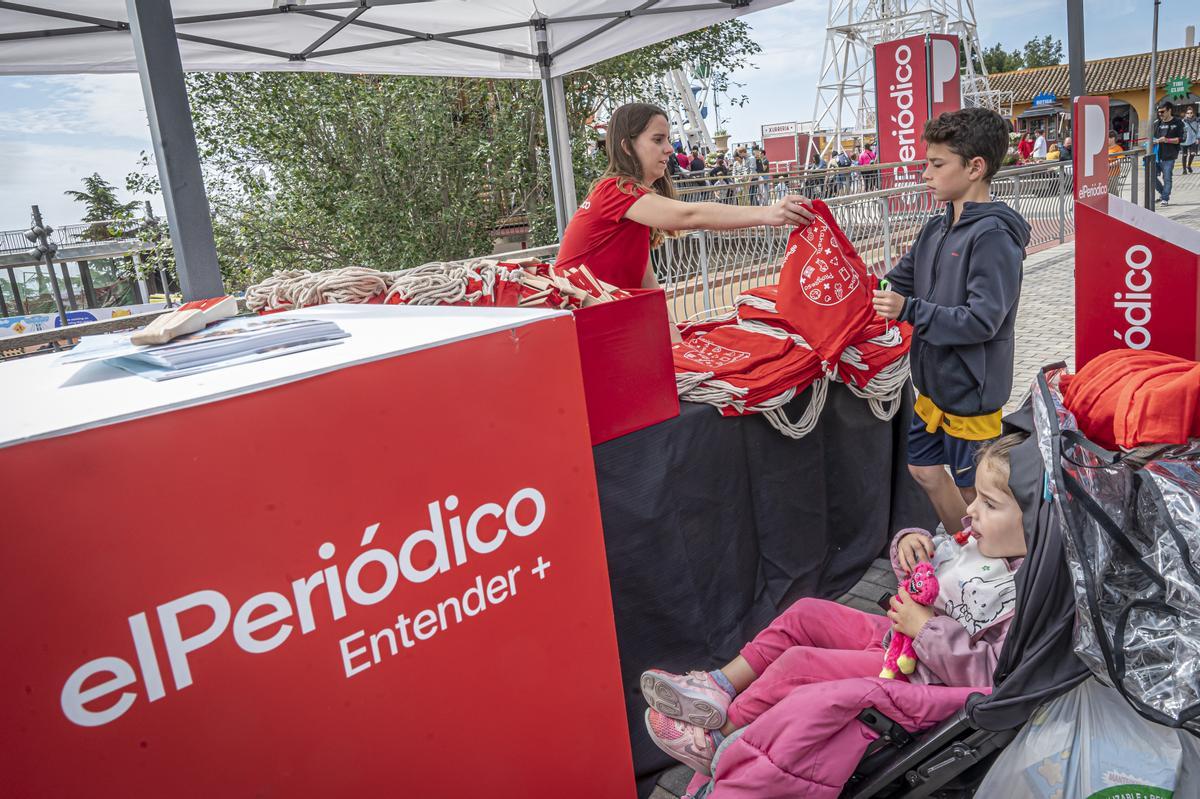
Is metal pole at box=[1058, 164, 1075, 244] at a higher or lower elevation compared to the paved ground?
higher

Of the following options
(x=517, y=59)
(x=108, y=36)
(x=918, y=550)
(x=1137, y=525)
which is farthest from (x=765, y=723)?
(x=517, y=59)

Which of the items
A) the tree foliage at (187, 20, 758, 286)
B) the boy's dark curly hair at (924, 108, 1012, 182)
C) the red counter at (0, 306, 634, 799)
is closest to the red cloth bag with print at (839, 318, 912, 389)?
the boy's dark curly hair at (924, 108, 1012, 182)

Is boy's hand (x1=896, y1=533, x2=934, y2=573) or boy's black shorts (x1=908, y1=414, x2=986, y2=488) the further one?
boy's black shorts (x1=908, y1=414, x2=986, y2=488)

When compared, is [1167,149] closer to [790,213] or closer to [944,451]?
[944,451]

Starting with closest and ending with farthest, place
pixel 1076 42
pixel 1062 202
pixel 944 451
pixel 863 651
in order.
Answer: pixel 863 651 < pixel 944 451 < pixel 1076 42 < pixel 1062 202

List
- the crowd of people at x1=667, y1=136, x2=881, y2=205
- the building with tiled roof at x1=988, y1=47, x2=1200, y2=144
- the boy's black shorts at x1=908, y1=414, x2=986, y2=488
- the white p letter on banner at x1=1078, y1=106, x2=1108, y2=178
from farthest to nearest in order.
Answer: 1. the building with tiled roof at x1=988, y1=47, x2=1200, y2=144
2. the crowd of people at x1=667, y1=136, x2=881, y2=205
3. the white p letter on banner at x1=1078, y1=106, x2=1108, y2=178
4. the boy's black shorts at x1=908, y1=414, x2=986, y2=488

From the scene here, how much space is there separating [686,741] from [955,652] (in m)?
0.76

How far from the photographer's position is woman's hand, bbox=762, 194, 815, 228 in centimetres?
298

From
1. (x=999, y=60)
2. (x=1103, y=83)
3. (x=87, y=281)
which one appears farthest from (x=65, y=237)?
(x=999, y=60)

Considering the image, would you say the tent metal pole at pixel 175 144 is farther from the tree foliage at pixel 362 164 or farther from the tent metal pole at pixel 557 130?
the tree foliage at pixel 362 164

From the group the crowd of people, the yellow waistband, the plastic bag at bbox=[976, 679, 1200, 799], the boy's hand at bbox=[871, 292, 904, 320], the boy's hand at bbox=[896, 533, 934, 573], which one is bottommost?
the plastic bag at bbox=[976, 679, 1200, 799]

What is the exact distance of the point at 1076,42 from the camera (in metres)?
4.39

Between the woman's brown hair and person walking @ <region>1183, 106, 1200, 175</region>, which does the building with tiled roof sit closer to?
person walking @ <region>1183, 106, 1200, 175</region>

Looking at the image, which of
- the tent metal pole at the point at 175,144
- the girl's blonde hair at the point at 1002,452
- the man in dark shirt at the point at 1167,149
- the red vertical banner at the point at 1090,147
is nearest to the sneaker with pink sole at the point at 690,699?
the girl's blonde hair at the point at 1002,452
